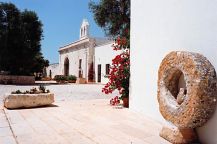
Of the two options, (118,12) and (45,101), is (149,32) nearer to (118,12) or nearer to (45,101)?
(45,101)

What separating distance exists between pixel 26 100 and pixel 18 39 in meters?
15.8

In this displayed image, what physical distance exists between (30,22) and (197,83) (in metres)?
21.8

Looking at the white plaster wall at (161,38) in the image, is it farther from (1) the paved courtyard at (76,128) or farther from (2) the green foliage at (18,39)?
(2) the green foliage at (18,39)

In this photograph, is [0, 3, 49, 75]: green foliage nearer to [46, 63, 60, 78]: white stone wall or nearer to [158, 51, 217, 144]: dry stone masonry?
[46, 63, 60, 78]: white stone wall

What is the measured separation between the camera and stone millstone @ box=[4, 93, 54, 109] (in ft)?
23.5

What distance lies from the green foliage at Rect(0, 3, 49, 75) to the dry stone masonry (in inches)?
756

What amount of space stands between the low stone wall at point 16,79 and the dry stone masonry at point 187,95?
64.3ft

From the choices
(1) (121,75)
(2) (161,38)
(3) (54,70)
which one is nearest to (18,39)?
(1) (121,75)

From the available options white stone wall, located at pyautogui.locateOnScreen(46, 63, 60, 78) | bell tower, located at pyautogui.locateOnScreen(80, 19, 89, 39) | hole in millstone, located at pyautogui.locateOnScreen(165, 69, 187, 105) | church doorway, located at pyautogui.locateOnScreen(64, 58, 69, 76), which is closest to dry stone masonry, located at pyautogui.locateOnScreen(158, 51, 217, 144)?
hole in millstone, located at pyautogui.locateOnScreen(165, 69, 187, 105)

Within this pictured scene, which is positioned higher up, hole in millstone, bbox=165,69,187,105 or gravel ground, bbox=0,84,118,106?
hole in millstone, bbox=165,69,187,105

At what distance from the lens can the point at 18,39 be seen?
2195cm

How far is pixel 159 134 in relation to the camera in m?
4.39

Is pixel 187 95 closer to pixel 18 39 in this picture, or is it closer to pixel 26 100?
pixel 26 100

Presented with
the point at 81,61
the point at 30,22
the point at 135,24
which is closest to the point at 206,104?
the point at 135,24
